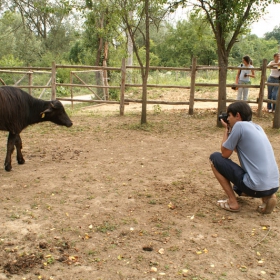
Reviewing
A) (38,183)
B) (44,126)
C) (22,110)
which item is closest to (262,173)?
(38,183)

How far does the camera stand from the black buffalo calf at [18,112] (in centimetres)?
556

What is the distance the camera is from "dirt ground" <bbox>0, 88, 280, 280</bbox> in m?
2.99

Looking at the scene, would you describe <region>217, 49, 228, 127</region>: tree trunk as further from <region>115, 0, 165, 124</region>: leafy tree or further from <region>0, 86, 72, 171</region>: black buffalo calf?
<region>0, 86, 72, 171</region>: black buffalo calf

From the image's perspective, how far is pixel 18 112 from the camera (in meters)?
5.76

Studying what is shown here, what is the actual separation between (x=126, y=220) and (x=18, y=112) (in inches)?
118

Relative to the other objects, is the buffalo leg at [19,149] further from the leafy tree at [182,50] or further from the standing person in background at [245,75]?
the leafy tree at [182,50]

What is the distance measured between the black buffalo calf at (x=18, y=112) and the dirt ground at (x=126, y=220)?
408mm

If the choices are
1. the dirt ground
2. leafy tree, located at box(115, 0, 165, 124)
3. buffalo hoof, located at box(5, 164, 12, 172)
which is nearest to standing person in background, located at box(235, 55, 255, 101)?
leafy tree, located at box(115, 0, 165, 124)

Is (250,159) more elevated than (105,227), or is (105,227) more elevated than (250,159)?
(250,159)

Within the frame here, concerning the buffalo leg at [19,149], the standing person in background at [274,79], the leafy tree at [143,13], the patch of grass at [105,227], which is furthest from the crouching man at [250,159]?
the standing person in background at [274,79]

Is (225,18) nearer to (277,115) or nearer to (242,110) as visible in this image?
(277,115)

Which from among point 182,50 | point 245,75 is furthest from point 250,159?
point 182,50

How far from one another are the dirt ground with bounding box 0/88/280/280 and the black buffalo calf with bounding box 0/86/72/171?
0.41m

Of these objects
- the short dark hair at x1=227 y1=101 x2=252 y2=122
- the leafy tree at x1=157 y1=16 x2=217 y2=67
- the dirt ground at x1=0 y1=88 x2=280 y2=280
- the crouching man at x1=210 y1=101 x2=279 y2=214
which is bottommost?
the dirt ground at x1=0 y1=88 x2=280 y2=280
